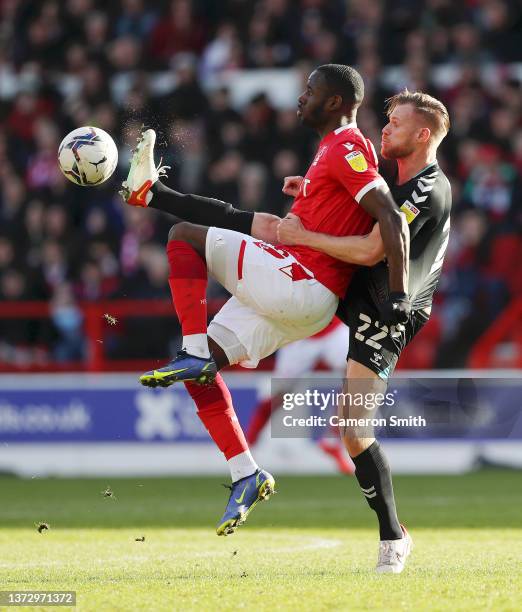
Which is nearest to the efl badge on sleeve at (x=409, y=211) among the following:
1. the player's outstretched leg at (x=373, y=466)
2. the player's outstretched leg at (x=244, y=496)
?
the player's outstretched leg at (x=373, y=466)

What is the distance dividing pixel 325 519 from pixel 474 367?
3.78m

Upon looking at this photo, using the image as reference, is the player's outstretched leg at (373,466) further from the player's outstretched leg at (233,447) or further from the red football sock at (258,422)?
the red football sock at (258,422)

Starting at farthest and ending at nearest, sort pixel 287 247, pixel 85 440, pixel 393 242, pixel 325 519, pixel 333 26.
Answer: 1. pixel 333 26
2. pixel 85 440
3. pixel 325 519
4. pixel 287 247
5. pixel 393 242

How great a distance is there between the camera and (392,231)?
5875 millimetres

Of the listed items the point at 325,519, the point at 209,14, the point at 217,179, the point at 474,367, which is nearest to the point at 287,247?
the point at 325,519

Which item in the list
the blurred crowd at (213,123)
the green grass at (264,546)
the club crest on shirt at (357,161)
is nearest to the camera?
the green grass at (264,546)

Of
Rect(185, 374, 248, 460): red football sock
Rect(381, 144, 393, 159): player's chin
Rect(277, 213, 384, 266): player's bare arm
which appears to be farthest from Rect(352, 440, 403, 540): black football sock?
Rect(381, 144, 393, 159): player's chin

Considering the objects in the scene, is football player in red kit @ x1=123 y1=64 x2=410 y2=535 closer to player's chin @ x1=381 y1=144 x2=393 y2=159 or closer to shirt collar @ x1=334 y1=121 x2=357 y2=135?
shirt collar @ x1=334 y1=121 x2=357 y2=135

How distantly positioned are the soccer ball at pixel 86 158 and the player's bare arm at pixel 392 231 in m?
1.42

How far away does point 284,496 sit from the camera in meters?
10.8

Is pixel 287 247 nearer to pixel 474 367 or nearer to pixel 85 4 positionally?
pixel 474 367

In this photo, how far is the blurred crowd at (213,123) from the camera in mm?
12883

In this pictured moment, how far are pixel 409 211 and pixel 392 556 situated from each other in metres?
1.71

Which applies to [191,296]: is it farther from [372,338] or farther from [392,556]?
[392,556]
